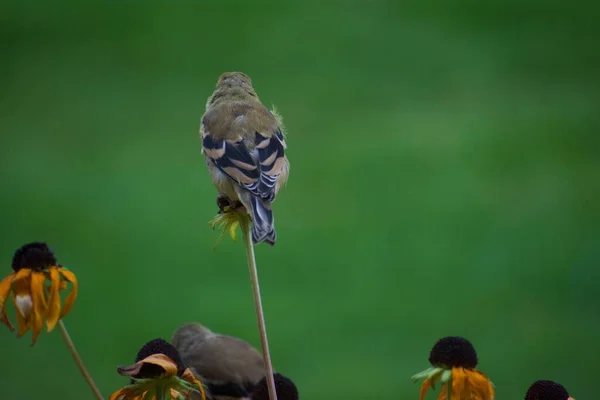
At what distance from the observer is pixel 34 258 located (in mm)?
Result: 1492

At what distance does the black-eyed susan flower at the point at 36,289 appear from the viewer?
139 centimetres

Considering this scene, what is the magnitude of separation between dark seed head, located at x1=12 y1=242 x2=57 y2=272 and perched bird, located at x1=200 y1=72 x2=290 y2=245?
64 centimetres

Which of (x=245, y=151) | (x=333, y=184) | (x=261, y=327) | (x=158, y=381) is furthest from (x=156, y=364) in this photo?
(x=333, y=184)

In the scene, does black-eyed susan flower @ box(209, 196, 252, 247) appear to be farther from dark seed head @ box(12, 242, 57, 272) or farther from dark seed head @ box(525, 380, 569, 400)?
dark seed head @ box(525, 380, 569, 400)

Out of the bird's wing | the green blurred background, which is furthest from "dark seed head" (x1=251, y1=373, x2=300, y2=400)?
the green blurred background

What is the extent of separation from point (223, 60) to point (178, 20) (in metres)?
1.27

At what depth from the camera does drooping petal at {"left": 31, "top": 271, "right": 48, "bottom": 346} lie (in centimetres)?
140

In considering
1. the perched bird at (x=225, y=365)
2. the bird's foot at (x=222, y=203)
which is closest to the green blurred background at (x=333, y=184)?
the perched bird at (x=225, y=365)

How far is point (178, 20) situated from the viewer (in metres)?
10.0

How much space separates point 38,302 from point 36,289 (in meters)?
0.02

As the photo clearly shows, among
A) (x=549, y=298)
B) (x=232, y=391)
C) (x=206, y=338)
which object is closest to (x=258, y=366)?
(x=232, y=391)

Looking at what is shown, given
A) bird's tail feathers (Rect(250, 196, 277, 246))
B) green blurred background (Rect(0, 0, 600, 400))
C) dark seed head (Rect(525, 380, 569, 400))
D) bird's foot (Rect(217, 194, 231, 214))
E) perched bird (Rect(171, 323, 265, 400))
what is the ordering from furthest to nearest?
green blurred background (Rect(0, 0, 600, 400))
perched bird (Rect(171, 323, 265, 400))
bird's tail feathers (Rect(250, 196, 277, 246))
bird's foot (Rect(217, 194, 231, 214))
dark seed head (Rect(525, 380, 569, 400))

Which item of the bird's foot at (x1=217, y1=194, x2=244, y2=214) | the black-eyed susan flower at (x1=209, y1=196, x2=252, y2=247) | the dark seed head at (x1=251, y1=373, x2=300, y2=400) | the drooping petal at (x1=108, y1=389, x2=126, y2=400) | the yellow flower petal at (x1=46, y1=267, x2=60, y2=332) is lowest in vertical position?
the dark seed head at (x1=251, y1=373, x2=300, y2=400)

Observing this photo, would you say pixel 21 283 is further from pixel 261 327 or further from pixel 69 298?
pixel 261 327
